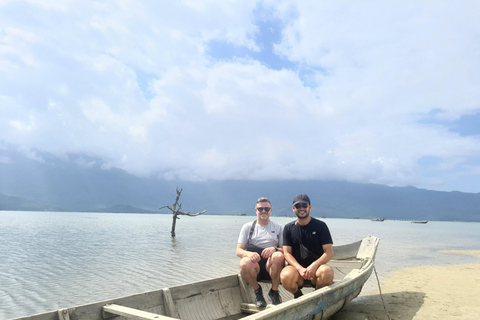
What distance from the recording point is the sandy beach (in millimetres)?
8078

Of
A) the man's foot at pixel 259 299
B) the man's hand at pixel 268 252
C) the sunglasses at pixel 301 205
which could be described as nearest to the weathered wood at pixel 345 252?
the man's foot at pixel 259 299

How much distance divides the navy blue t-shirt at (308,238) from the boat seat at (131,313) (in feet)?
9.63

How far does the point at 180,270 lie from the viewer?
16.2 m

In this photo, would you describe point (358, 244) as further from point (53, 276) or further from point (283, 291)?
point (53, 276)

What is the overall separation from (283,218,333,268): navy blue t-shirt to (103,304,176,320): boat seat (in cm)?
293

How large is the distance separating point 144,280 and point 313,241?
10095mm

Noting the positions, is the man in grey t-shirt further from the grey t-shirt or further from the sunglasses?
the sunglasses

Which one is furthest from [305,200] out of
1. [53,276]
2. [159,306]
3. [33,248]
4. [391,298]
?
[33,248]

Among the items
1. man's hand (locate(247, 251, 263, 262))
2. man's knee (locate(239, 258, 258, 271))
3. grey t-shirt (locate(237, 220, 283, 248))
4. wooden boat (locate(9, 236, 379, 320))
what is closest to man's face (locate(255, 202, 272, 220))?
grey t-shirt (locate(237, 220, 283, 248))

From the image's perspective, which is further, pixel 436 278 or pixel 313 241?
pixel 436 278

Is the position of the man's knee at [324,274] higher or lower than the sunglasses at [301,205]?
lower

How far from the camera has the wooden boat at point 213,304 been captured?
187 inches

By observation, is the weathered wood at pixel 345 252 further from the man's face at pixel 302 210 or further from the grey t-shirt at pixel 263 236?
the man's face at pixel 302 210

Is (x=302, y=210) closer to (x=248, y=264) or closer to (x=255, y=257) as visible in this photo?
(x=255, y=257)
